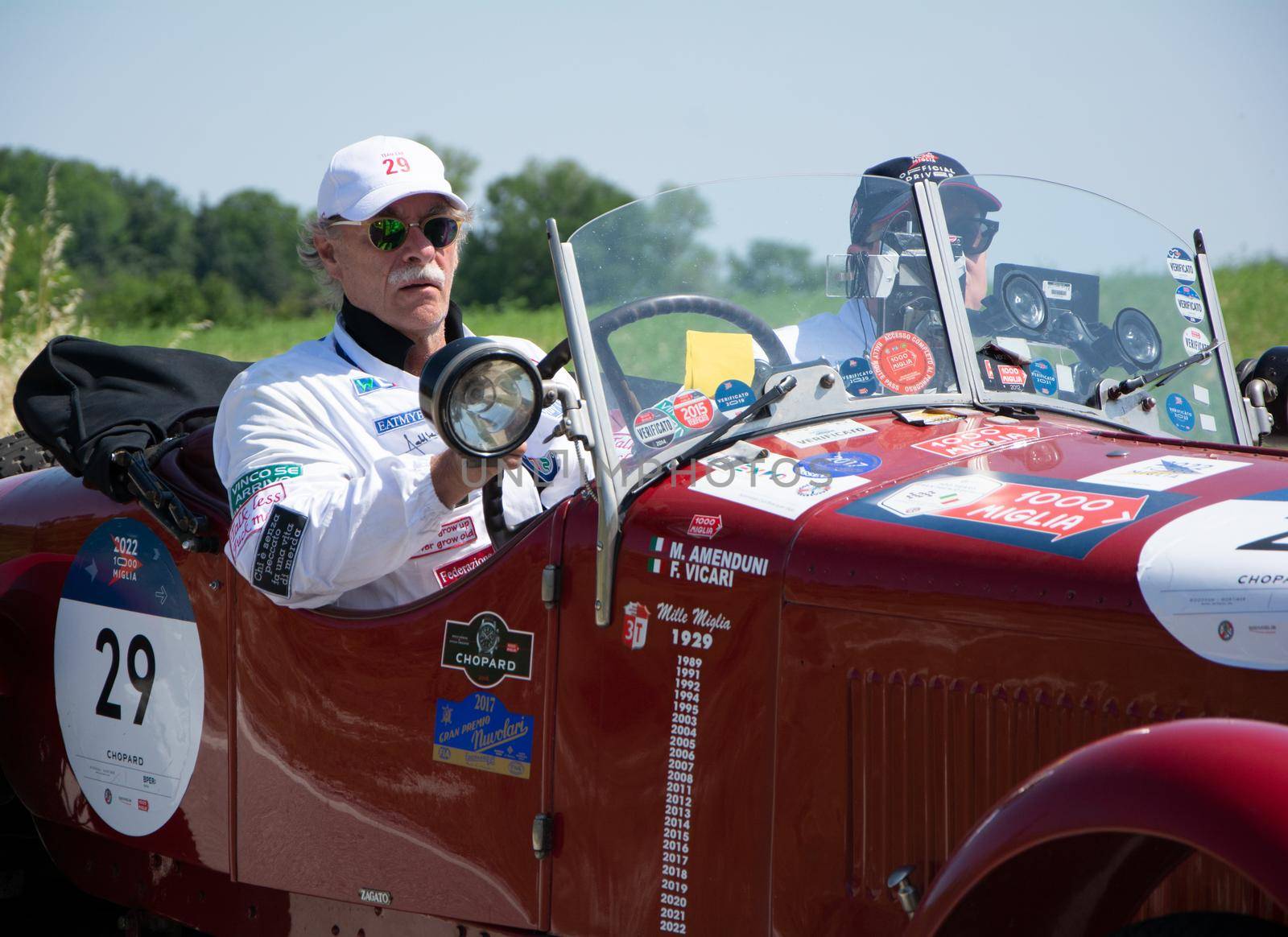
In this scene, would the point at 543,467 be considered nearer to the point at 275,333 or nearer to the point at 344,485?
the point at 344,485

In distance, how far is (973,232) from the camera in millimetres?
2975

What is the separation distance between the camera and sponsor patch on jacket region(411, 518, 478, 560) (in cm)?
288

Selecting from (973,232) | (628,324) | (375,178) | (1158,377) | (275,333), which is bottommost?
(1158,377)

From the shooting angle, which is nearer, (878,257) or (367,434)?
(878,257)

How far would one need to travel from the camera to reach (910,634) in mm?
2188

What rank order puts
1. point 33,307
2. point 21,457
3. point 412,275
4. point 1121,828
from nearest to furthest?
point 1121,828 < point 412,275 < point 21,457 < point 33,307

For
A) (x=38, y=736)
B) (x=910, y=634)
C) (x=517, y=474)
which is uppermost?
(x=517, y=474)

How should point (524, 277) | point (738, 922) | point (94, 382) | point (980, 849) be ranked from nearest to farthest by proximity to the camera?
1. point (980, 849)
2. point (738, 922)
3. point (94, 382)
4. point (524, 277)

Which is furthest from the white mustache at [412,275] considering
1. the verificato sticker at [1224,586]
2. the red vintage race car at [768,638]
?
the verificato sticker at [1224,586]

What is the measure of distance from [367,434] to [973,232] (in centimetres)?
141

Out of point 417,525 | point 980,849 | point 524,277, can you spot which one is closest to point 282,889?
point 417,525

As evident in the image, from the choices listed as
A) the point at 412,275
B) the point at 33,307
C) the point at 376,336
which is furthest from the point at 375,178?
the point at 33,307

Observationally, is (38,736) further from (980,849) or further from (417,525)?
(980,849)

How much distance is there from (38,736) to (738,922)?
2063 mm
